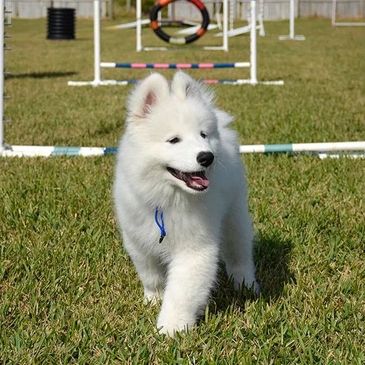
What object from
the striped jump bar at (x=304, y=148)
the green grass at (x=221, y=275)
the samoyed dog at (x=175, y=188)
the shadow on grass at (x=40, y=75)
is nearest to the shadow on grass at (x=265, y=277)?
the green grass at (x=221, y=275)

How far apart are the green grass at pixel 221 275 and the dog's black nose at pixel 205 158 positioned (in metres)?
0.61

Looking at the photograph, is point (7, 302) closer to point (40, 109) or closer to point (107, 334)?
point (107, 334)

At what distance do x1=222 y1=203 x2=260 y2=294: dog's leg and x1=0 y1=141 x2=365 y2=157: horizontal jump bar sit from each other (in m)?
2.41

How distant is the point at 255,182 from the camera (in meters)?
4.88

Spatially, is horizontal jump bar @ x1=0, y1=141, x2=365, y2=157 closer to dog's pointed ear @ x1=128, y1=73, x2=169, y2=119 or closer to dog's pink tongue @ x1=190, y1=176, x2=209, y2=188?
dog's pointed ear @ x1=128, y1=73, x2=169, y2=119

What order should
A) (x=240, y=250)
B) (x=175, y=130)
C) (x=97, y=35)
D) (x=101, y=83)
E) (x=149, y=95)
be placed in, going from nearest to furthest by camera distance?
(x=175, y=130) → (x=149, y=95) → (x=240, y=250) → (x=97, y=35) → (x=101, y=83)

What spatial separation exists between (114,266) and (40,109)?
18.8 feet

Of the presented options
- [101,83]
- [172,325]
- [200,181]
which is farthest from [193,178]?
[101,83]

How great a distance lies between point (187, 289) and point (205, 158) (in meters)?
0.47

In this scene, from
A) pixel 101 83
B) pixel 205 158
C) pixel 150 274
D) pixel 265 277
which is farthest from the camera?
pixel 101 83

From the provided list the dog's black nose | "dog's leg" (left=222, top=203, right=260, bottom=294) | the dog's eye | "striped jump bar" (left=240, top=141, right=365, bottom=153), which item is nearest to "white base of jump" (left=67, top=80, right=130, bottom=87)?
"striped jump bar" (left=240, top=141, right=365, bottom=153)

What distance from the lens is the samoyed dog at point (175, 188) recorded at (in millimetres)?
2586

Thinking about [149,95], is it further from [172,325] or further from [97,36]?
[97,36]

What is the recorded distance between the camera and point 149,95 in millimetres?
2742
